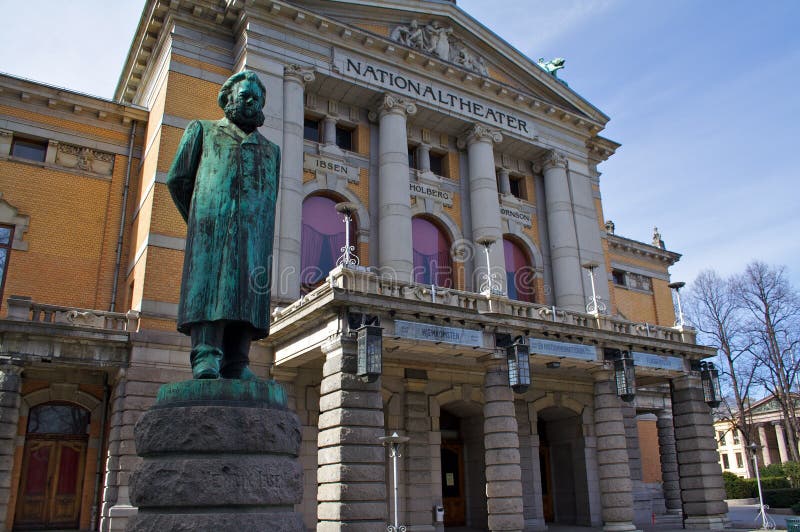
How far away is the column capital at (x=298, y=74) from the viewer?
24016mm

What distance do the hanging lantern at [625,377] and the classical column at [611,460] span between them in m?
0.28

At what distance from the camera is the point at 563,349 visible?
2111 centimetres

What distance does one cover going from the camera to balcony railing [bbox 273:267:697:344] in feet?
57.2

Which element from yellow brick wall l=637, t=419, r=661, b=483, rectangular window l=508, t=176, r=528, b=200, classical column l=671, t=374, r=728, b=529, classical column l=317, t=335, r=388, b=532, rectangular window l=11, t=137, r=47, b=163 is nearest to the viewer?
classical column l=317, t=335, r=388, b=532

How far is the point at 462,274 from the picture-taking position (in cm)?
2628

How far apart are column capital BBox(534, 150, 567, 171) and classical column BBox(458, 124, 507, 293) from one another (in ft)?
9.81

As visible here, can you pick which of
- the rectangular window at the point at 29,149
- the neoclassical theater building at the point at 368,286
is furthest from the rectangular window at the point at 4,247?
the rectangular window at the point at 29,149

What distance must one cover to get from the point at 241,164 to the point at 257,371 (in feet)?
46.6

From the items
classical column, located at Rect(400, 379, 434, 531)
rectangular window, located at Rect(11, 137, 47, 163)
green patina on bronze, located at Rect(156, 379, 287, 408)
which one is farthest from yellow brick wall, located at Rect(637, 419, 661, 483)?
green patina on bronze, located at Rect(156, 379, 287, 408)

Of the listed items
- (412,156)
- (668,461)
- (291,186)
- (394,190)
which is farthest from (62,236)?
(668,461)

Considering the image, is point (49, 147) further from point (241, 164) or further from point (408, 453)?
point (241, 164)

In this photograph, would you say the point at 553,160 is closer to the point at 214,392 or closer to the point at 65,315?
the point at 65,315

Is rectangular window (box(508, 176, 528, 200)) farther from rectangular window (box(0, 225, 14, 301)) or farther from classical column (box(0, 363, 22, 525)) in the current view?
classical column (box(0, 363, 22, 525))

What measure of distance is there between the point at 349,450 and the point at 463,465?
10277 millimetres
